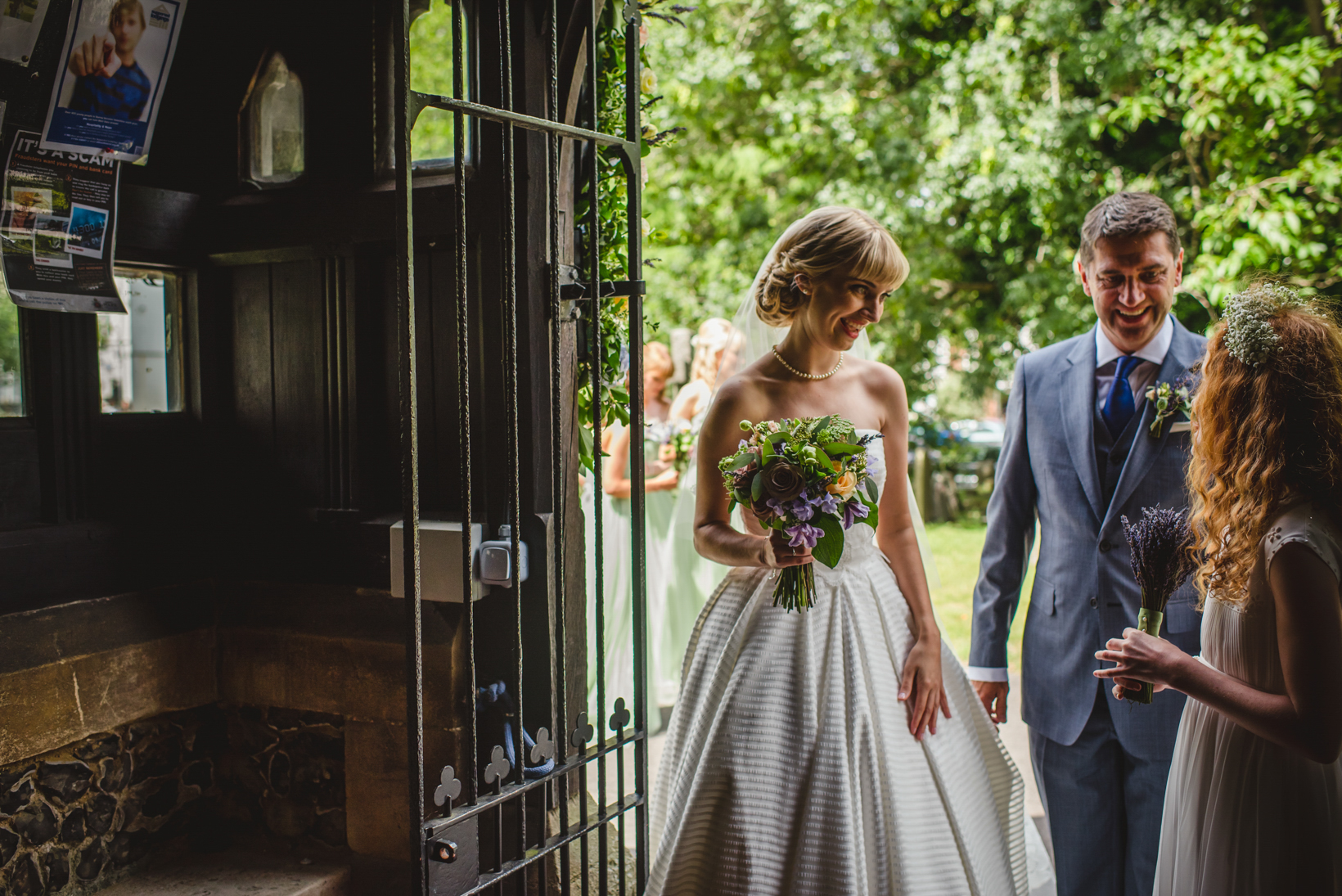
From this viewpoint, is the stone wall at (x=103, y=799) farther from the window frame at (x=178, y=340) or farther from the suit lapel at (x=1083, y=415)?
the suit lapel at (x=1083, y=415)

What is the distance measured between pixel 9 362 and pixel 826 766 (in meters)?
2.32

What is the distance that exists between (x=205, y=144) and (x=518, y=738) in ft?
6.74

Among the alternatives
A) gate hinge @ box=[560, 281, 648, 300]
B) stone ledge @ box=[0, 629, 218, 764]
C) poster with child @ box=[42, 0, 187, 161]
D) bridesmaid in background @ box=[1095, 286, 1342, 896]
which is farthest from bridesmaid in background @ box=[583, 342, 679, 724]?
bridesmaid in background @ box=[1095, 286, 1342, 896]

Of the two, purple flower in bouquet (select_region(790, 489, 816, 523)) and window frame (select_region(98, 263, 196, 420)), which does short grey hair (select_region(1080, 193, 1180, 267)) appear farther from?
window frame (select_region(98, 263, 196, 420))

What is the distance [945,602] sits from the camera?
26.5 feet

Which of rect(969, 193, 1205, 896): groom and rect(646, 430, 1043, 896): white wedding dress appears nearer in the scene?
rect(646, 430, 1043, 896): white wedding dress

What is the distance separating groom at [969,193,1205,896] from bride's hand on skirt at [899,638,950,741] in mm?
309

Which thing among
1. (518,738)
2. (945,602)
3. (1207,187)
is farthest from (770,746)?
(1207,187)

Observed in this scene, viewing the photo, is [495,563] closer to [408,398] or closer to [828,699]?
[408,398]

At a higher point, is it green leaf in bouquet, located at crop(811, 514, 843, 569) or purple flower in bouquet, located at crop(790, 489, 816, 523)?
purple flower in bouquet, located at crop(790, 489, 816, 523)

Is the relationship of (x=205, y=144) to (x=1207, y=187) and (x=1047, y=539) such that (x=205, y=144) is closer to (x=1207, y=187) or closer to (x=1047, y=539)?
(x=1047, y=539)

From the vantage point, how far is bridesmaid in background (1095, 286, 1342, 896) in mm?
1655

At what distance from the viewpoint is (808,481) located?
6.68 feet

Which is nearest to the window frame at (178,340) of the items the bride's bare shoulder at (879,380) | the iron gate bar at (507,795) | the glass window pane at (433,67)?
the iron gate bar at (507,795)
